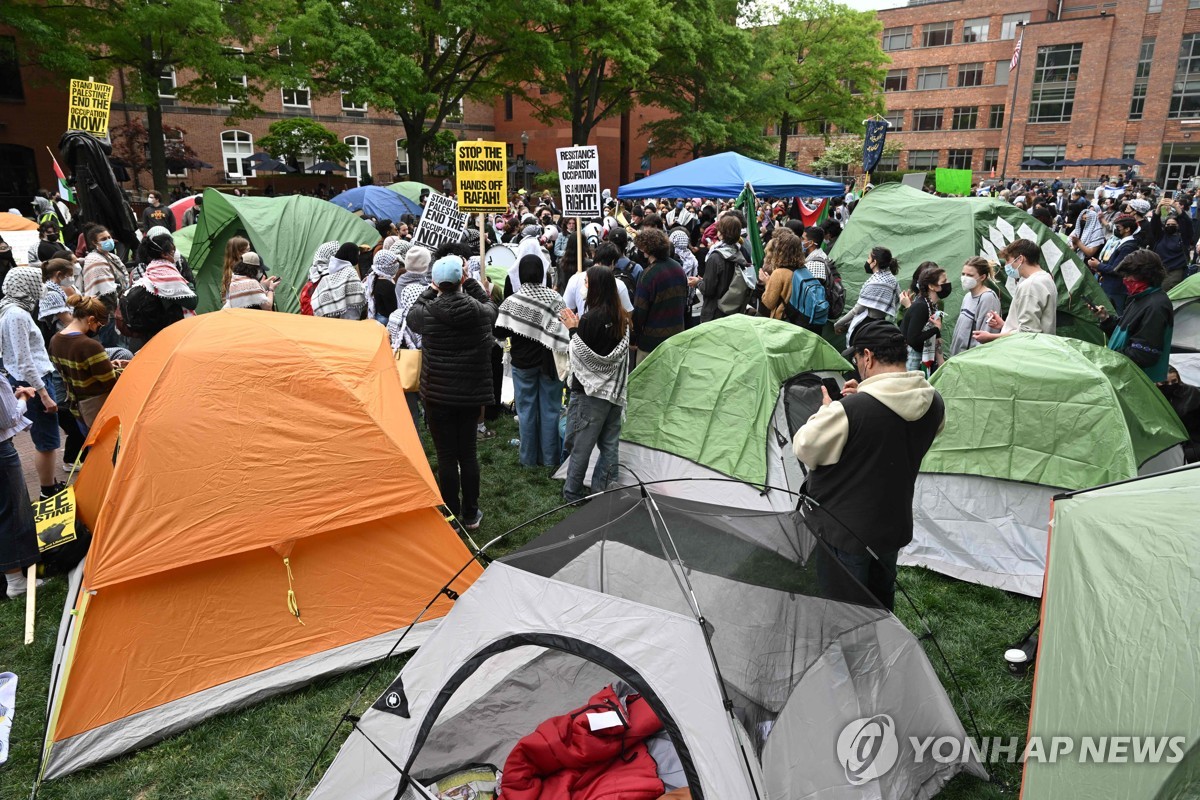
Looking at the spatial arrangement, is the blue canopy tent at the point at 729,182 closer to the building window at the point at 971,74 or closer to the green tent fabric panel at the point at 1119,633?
the green tent fabric panel at the point at 1119,633

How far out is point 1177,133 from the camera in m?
42.1

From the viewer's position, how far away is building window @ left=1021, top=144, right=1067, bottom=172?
152 feet

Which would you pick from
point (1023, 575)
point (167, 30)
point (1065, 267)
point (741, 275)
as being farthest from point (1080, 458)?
point (167, 30)

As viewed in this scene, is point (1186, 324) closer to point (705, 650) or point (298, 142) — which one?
point (705, 650)

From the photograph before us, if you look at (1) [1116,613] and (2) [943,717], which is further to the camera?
(2) [943,717]

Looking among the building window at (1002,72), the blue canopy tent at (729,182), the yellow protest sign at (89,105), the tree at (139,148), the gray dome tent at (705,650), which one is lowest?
the gray dome tent at (705,650)

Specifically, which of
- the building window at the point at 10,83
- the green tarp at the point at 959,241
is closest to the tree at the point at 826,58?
the green tarp at the point at 959,241

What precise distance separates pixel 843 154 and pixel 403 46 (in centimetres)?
3122

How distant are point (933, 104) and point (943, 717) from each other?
56809 millimetres

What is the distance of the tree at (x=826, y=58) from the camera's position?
116 feet

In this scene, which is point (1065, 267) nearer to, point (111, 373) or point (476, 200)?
point (476, 200)

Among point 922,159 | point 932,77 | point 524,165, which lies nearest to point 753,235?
point 524,165

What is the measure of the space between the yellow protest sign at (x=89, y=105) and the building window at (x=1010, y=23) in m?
54.1

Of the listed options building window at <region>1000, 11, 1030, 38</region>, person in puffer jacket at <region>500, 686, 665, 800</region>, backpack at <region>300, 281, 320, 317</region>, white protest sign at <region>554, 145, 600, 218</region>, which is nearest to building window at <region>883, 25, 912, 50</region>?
building window at <region>1000, 11, 1030, 38</region>
